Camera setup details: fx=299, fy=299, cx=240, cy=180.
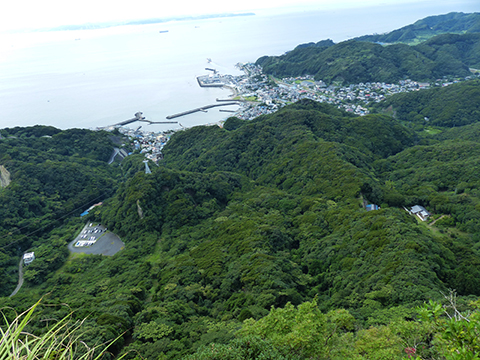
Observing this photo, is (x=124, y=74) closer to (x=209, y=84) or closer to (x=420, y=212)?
(x=209, y=84)

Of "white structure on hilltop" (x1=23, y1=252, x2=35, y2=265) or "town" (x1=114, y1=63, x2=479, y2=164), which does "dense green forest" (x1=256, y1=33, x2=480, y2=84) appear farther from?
"white structure on hilltop" (x1=23, y1=252, x2=35, y2=265)

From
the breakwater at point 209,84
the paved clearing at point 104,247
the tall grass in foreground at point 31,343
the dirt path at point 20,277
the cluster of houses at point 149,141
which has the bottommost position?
the dirt path at point 20,277

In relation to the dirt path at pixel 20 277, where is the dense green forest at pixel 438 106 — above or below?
above

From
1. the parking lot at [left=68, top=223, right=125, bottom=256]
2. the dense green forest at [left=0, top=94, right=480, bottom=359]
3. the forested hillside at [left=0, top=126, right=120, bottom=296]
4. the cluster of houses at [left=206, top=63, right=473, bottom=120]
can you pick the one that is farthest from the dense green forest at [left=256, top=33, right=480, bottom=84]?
the parking lot at [left=68, top=223, right=125, bottom=256]

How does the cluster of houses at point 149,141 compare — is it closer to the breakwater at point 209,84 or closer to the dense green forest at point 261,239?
the dense green forest at point 261,239

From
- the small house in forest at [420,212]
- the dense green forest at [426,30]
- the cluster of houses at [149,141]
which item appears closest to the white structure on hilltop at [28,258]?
the cluster of houses at [149,141]

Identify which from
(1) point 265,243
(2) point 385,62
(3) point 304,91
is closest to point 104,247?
→ (1) point 265,243
